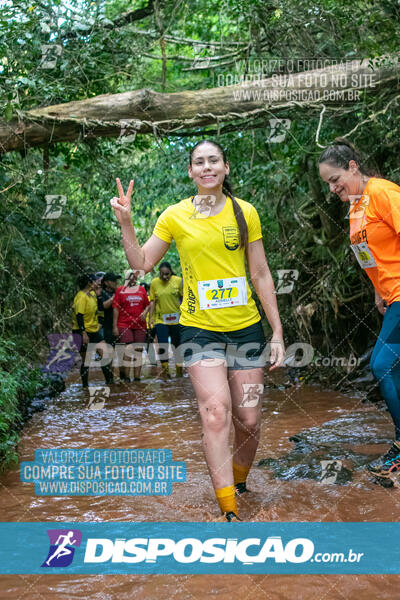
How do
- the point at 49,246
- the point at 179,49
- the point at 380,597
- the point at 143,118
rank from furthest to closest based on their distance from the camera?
the point at 179,49 < the point at 49,246 < the point at 143,118 < the point at 380,597

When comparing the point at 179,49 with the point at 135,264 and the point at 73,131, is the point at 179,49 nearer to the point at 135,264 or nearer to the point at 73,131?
the point at 73,131

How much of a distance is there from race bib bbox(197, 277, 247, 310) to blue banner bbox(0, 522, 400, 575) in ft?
3.69

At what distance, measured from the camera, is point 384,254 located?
12.2ft

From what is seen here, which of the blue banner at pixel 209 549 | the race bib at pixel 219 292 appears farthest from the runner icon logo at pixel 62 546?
the race bib at pixel 219 292

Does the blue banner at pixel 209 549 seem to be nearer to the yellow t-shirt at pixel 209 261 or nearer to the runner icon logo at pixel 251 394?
the runner icon logo at pixel 251 394

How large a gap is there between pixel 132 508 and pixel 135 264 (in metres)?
1.48

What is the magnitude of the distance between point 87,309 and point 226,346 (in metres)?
6.13

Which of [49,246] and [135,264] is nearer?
[135,264]

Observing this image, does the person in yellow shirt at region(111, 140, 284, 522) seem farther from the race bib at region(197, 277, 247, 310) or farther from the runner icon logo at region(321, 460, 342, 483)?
the runner icon logo at region(321, 460, 342, 483)

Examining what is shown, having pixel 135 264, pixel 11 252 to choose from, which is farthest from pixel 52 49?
pixel 135 264

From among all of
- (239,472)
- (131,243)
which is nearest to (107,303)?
(239,472)

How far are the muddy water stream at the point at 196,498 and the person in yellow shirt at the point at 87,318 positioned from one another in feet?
7.10

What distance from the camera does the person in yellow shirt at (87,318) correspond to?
912cm

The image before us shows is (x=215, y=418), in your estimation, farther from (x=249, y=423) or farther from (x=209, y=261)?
(x=209, y=261)
